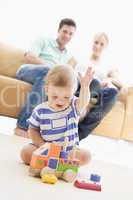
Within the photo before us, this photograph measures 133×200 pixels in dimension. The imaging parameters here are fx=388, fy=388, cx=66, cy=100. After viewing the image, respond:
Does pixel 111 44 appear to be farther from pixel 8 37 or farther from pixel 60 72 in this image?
pixel 60 72

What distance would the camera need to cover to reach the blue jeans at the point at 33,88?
6.11 feet

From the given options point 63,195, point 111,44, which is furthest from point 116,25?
point 63,195

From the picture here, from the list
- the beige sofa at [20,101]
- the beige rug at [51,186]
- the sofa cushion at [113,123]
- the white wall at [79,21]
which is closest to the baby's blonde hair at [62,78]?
the beige rug at [51,186]

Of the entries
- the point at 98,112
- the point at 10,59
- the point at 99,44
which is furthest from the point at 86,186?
the point at 10,59

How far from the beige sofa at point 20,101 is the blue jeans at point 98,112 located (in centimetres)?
25

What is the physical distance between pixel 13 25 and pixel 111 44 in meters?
0.77

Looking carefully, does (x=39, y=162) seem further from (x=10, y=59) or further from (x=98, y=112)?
(x=10, y=59)

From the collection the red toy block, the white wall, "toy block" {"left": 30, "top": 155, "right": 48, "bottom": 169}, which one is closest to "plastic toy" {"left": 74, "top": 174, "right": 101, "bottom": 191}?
A: the red toy block

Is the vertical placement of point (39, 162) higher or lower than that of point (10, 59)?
lower

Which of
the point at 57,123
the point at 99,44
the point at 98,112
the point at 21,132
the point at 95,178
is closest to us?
the point at 95,178

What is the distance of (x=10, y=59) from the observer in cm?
254

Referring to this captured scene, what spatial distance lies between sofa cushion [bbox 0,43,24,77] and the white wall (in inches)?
14.9

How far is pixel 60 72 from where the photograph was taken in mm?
1214

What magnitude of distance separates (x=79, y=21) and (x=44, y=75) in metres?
1.15
